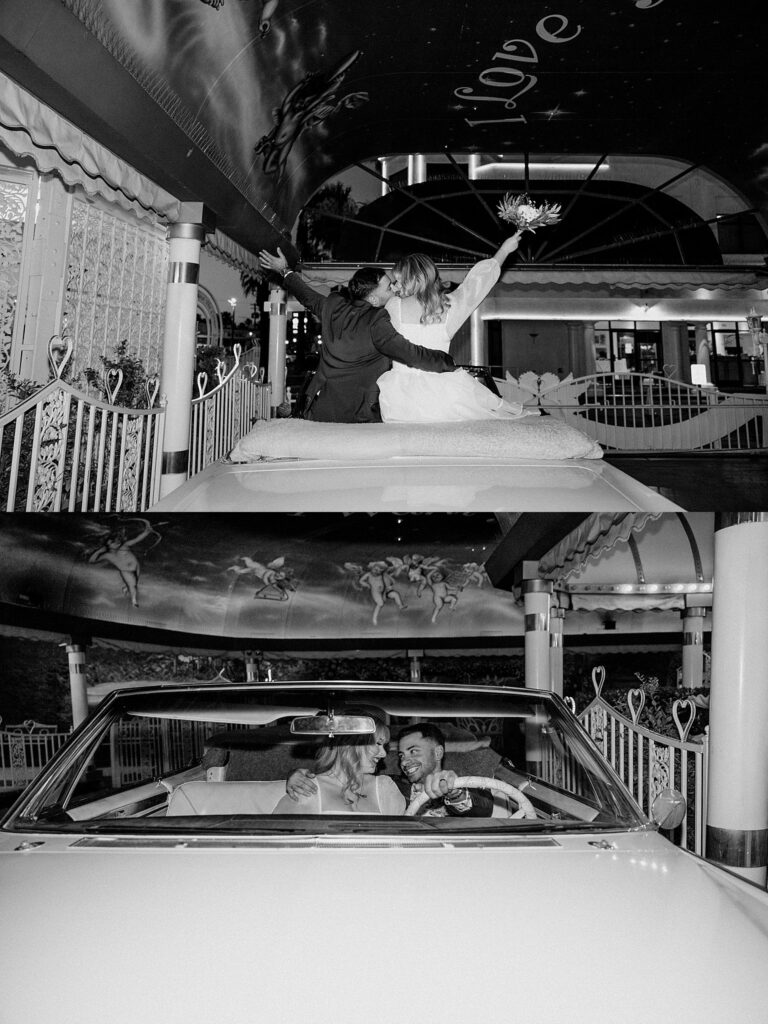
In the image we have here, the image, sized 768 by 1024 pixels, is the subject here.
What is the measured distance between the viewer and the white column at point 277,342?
334 inches

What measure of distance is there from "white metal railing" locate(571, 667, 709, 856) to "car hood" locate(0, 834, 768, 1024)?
2.51 feet

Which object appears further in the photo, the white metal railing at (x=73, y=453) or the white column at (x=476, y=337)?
the white column at (x=476, y=337)

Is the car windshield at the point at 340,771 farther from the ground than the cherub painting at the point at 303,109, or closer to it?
closer to it

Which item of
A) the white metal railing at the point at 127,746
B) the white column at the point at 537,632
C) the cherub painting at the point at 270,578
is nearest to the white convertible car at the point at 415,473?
the white column at the point at 537,632

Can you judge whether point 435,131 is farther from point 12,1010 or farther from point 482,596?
point 482,596

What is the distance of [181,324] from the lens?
16.8 feet

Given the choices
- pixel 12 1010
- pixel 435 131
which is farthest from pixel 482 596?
pixel 12 1010

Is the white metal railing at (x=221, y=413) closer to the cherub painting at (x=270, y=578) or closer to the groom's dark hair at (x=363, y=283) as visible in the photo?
the groom's dark hair at (x=363, y=283)

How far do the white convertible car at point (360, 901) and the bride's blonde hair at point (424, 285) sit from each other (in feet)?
7.81

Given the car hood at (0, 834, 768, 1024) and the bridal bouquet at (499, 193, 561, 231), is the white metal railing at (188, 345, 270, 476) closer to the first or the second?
the bridal bouquet at (499, 193, 561, 231)

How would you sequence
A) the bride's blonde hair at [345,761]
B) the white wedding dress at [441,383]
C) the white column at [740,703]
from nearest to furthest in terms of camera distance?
the bride's blonde hair at [345,761] < the white column at [740,703] < the white wedding dress at [441,383]

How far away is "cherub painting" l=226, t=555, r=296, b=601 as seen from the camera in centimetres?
1291

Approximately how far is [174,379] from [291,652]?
986cm

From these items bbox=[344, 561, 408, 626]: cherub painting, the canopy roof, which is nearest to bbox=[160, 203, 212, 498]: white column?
the canopy roof
